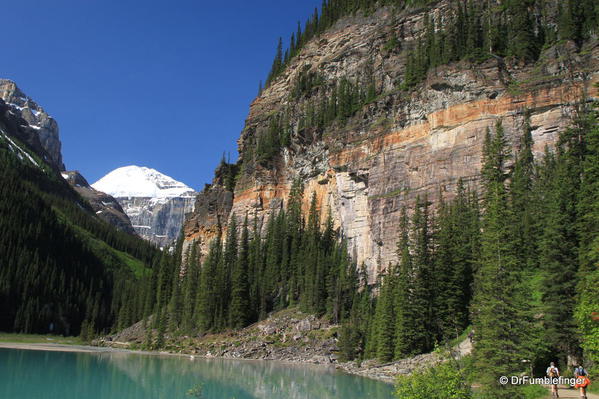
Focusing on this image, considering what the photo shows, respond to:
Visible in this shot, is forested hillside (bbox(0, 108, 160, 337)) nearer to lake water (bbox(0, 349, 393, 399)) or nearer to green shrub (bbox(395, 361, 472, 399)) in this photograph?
lake water (bbox(0, 349, 393, 399))

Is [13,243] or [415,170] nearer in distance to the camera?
[415,170]

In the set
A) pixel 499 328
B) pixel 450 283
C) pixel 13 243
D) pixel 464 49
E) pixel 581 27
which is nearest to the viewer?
pixel 499 328

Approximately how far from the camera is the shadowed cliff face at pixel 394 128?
7012 centimetres

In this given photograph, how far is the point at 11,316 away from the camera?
129750mm

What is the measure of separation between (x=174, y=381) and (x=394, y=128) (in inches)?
2164

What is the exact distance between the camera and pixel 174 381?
158 feet

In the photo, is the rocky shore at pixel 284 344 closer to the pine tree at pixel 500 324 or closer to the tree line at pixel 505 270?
the tree line at pixel 505 270

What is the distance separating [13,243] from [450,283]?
136m

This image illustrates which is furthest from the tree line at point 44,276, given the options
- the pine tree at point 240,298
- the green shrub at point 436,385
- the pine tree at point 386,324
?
the green shrub at point 436,385

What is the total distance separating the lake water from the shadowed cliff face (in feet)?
97.1

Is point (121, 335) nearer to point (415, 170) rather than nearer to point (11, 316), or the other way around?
point (11, 316)

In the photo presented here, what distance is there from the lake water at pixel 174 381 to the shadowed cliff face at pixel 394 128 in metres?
29.6

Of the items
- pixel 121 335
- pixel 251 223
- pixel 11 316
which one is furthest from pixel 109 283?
pixel 251 223

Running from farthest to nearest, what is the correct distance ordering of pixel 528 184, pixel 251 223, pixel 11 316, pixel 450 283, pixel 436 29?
pixel 11 316 → pixel 251 223 → pixel 436 29 → pixel 528 184 → pixel 450 283
